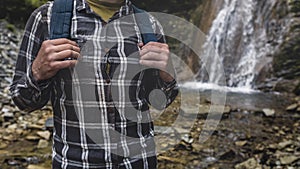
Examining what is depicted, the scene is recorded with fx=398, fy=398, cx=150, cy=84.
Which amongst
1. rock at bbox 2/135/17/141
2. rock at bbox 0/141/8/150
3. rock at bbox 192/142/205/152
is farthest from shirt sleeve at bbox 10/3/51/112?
rock at bbox 2/135/17/141

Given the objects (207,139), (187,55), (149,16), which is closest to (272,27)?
(187,55)

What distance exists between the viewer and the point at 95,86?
1.31 meters

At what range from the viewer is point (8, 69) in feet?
26.4

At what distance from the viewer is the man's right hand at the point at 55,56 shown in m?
1.18

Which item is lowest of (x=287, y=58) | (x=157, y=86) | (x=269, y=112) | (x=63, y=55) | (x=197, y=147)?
(x=197, y=147)

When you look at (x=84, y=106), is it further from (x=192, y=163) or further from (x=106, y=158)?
(x=192, y=163)

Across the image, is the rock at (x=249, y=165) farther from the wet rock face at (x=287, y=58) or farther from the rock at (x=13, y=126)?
the wet rock face at (x=287, y=58)

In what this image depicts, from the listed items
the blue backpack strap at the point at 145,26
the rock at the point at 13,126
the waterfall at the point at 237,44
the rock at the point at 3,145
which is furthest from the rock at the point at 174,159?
the waterfall at the point at 237,44

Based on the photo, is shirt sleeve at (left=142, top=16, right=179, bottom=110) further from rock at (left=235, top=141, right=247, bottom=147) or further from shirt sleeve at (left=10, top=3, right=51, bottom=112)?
rock at (left=235, top=141, right=247, bottom=147)

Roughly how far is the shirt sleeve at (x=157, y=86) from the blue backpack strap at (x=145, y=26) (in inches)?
1.0

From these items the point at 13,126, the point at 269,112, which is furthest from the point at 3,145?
the point at 269,112

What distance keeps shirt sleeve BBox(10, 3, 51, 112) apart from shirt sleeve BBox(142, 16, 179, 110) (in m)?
0.34

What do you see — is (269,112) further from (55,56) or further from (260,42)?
(55,56)

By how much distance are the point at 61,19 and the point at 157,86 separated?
40 centimetres
